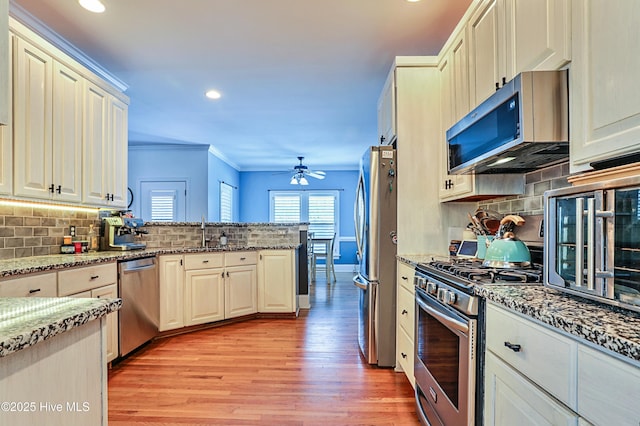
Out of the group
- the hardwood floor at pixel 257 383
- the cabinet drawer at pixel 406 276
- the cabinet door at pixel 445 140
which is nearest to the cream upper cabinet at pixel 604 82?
the cabinet door at pixel 445 140

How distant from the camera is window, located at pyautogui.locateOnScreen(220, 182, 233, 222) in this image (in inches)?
267

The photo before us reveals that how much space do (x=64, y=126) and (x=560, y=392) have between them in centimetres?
315

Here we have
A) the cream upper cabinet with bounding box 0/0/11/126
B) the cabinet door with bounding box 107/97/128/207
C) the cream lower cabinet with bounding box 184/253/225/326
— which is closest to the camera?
the cream upper cabinet with bounding box 0/0/11/126

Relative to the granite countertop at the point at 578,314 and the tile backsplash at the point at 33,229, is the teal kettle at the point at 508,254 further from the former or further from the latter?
the tile backsplash at the point at 33,229

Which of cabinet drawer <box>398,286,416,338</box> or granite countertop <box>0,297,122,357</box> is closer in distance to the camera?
granite countertop <box>0,297,122,357</box>

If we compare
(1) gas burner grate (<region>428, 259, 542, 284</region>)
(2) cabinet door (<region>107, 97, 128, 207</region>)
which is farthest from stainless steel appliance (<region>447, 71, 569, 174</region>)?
(2) cabinet door (<region>107, 97, 128, 207</region>)

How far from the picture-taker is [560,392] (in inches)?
33.2

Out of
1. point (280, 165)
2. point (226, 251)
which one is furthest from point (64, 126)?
point (280, 165)

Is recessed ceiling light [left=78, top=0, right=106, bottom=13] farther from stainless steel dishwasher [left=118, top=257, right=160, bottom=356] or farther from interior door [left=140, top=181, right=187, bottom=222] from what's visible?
interior door [left=140, top=181, right=187, bottom=222]

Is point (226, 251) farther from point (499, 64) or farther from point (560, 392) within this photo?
point (560, 392)

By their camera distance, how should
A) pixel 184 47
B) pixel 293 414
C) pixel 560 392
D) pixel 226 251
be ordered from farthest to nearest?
pixel 226 251 < pixel 184 47 < pixel 293 414 < pixel 560 392

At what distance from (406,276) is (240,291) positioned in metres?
2.14

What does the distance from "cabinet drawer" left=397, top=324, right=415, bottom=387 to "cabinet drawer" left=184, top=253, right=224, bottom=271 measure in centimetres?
204

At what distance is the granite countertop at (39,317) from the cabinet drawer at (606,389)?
1.18 m
